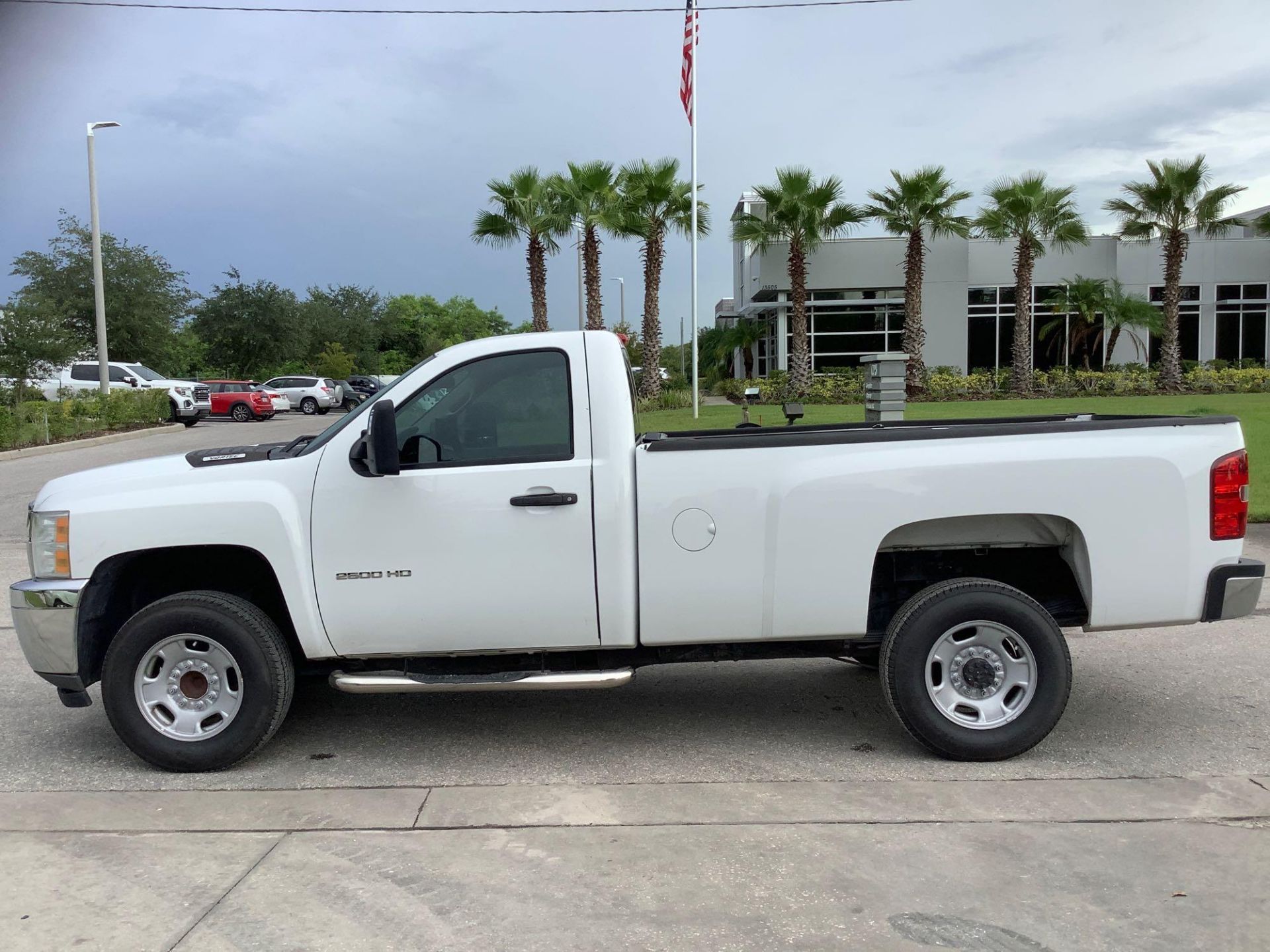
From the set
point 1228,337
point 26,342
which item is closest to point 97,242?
point 26,342

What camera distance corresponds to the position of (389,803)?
180 inches

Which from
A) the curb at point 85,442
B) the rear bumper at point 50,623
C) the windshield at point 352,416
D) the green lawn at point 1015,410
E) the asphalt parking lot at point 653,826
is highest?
the windshield at point 352,416

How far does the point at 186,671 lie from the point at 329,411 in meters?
42.1

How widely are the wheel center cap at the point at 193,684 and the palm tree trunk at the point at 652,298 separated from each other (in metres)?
28.7

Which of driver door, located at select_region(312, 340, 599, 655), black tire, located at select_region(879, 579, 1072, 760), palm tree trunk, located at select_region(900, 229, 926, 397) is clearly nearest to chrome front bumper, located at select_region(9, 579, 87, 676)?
driver door, located at select_region(312, 340, 599, 655)

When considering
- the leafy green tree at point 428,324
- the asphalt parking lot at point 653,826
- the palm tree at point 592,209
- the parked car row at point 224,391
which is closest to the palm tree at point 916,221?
the palm tree at point 592,209

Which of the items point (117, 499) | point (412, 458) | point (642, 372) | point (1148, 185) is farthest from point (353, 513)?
point (1148, 185)

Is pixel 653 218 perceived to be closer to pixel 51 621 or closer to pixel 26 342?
pixel 26 342

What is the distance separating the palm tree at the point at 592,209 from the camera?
3234 cm

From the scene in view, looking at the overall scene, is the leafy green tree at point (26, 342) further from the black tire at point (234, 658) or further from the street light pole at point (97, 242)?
the black tire at point (234, 658)

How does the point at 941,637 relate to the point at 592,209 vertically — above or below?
below

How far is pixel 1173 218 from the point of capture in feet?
118

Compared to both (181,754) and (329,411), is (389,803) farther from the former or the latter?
(329,411)

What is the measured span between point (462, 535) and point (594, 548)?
58 centimetres
